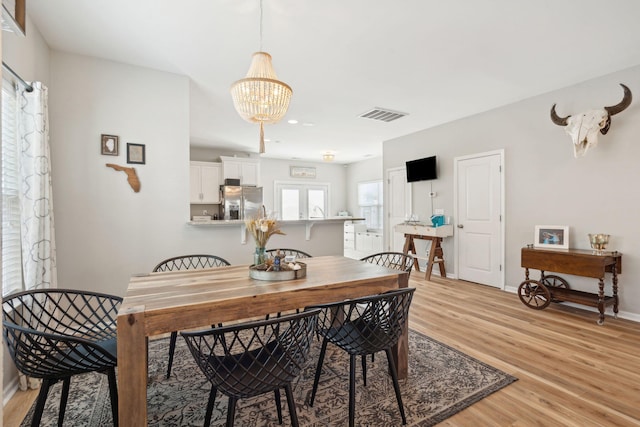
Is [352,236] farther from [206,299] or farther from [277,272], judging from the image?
[206,299]

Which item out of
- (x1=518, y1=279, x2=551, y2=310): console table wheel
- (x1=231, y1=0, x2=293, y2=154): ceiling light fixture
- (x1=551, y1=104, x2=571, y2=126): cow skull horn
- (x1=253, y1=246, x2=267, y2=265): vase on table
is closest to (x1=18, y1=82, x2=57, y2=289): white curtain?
(x1=231, y1=0, x2=293, y2=154): ceiling light fixture

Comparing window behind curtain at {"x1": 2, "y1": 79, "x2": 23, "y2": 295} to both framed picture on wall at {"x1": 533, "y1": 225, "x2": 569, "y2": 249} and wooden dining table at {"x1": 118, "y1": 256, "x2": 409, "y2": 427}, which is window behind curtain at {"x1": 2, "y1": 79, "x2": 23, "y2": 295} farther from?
framed picture on wall at {"x1": 533, "y1": 225, "x2": 569, "y2": 249}

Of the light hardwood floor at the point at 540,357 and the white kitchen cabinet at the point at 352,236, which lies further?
the white kitchen cabinet at the point at 352,236

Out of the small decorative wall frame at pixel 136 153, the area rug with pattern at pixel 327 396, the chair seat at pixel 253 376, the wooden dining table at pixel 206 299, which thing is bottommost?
the area rug with pattern at pixel 327 396

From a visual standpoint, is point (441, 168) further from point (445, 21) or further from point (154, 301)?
point (154, 301)

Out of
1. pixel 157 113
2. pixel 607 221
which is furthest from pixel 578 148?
pixel 157 113

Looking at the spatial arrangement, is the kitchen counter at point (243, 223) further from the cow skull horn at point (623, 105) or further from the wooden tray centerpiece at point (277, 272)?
the cow skull horn at point (623, 105)

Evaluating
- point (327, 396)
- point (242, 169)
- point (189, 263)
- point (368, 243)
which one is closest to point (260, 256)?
point (327, 396)

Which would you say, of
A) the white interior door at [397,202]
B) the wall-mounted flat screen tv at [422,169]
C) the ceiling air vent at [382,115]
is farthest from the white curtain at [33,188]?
the white interior door at [397,202]

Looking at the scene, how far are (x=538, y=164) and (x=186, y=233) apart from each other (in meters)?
4.40

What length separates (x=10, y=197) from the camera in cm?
219

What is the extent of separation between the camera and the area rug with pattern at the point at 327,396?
183cm

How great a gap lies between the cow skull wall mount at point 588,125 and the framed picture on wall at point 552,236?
88 cm

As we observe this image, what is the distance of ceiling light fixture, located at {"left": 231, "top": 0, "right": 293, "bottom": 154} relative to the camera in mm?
2184
